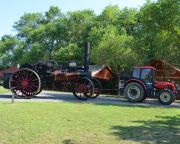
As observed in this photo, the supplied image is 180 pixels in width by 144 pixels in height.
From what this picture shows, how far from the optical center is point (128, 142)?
10.5 m

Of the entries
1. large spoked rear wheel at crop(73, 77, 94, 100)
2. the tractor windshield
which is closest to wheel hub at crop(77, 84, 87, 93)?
large spoked rear wheel at crop(73, 77, 94, 100)

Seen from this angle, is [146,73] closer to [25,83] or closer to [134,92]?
[134,92]

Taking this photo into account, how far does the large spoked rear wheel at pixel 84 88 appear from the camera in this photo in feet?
79.5

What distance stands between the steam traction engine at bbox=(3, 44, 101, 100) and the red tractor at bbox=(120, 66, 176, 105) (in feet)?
7.32

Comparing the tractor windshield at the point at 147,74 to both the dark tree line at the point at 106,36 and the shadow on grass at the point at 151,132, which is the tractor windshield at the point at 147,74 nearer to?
the dark tree line at the point at 106,36

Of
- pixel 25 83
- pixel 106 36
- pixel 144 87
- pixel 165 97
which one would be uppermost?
pixel 106 36

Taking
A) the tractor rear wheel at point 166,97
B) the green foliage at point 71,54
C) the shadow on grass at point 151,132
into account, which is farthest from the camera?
the green foliage at point 71,54

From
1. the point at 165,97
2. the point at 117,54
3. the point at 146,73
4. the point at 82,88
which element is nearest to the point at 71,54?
the point at 117,54

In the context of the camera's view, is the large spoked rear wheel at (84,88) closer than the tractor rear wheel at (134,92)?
Yes

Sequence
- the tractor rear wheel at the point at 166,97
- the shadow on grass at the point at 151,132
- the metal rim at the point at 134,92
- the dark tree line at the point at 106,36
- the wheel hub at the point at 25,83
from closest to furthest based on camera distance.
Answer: the shadow on grass at the point at 151,132
the tractor rear wheel at the point at 166,97
the wheel hub at the point at 25,83
the metal rim at the point at 134,92
the dark tree line at the point at 106,36

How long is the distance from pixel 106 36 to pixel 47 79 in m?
20.8

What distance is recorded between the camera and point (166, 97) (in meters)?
24.2

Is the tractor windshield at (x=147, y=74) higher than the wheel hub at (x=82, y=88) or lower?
higher

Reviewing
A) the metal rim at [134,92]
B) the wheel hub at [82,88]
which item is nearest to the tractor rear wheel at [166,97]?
the metal rim at [134,92]
